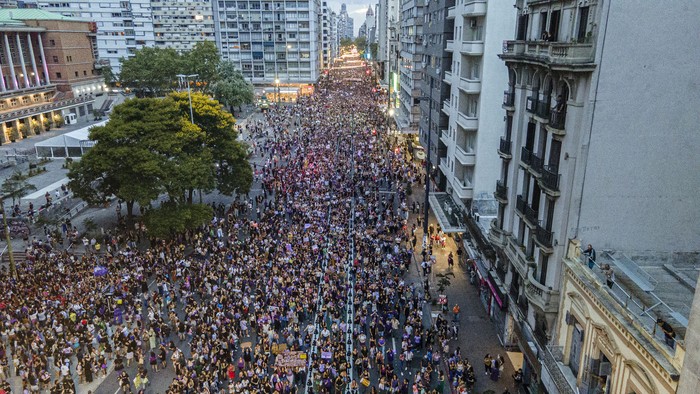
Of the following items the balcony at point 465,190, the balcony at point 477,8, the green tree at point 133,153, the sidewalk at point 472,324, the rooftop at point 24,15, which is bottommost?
the sidewalk at point 472,324

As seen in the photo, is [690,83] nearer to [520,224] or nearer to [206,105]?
[520,224]

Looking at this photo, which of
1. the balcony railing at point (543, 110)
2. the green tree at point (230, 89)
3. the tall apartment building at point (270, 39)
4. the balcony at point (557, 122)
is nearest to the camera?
the balcony at point (557, 122)

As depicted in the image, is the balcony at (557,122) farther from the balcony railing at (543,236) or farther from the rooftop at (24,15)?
the rooftop at (24,15)

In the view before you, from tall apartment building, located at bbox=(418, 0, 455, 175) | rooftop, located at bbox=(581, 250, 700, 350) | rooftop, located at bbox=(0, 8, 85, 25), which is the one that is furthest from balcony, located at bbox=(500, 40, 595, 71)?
rooftop, located at bbox=(0, 8, 85, 25)

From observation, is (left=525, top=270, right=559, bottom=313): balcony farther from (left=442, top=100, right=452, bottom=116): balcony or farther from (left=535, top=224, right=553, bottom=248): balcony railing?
(left=442, top=100, right=452, bottom=116): balcony

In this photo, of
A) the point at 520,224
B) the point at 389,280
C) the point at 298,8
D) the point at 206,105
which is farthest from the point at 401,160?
the point at 298,8

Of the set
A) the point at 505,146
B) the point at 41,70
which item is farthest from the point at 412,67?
the point at 41,70

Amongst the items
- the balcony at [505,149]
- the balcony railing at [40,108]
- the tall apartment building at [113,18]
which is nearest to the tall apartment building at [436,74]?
the balcony at [505,149]
